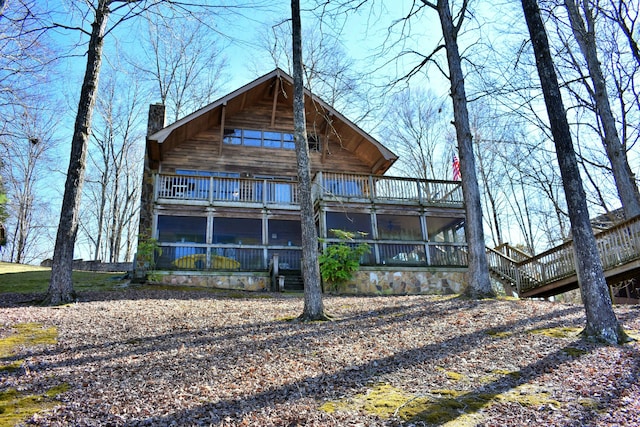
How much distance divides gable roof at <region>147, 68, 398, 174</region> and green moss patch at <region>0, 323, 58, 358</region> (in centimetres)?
1018

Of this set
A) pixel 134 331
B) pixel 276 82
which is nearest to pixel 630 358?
pixel 134 331

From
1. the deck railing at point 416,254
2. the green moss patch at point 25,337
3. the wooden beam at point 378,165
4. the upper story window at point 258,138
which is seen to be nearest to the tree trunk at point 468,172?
the deck railing at point 416,254

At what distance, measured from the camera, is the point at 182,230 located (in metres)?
17.3

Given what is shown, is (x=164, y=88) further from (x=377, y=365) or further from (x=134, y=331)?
(x=377, y=365)

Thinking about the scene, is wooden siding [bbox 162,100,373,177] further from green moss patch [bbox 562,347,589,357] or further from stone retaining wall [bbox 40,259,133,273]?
green moss patch [bbox 562,347,589,357]

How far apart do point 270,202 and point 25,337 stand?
10828mm

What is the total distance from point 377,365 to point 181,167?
14.4m

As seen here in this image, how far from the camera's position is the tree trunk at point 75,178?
8.41 metres

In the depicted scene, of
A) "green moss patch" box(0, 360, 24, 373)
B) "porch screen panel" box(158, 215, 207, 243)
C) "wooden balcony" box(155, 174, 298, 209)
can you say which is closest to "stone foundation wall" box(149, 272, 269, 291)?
"wooden balcony" box(155, 174, 298, 209)

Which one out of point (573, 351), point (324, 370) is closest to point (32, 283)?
point (324, 370)

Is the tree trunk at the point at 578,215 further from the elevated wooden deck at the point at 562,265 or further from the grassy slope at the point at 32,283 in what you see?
the grassy slope at the point at 32,283

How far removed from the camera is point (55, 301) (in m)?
8.23

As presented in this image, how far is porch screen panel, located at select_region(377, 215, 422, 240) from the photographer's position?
17531 millimetres

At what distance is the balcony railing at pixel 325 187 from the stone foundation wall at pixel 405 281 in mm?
2831
